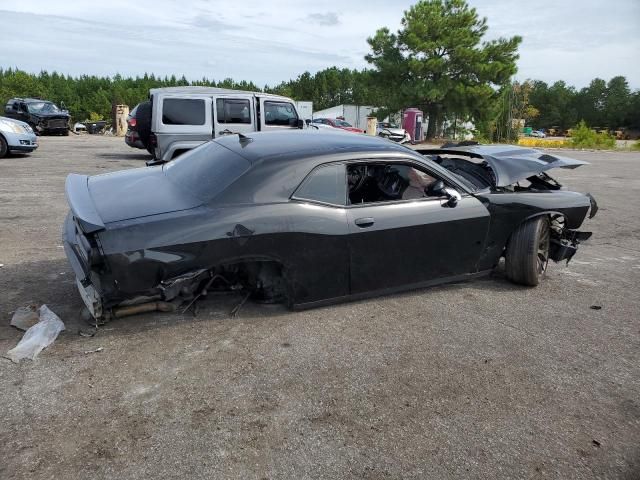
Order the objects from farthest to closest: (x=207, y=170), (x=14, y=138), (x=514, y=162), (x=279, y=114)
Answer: (x=14, y=138) < (x=279, y=114) < (x=514, y=162) < (x=207, y=170)

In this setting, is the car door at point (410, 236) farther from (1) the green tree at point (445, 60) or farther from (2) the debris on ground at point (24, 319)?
(1) the green tree at point (445, 60)

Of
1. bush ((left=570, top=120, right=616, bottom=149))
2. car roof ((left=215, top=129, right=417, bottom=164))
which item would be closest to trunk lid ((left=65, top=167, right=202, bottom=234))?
car roof ((left=215, top=129, right=417, bottom=164))

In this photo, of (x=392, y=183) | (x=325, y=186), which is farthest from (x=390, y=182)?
(x=325, y=186)

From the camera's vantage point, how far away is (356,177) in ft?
13.4

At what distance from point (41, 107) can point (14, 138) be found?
12748 millimetres

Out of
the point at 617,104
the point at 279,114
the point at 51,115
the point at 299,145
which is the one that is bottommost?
the point at 51,115

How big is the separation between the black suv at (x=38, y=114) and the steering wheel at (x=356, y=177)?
2396 cm

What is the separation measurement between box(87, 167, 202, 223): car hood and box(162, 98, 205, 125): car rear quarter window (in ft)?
21.6

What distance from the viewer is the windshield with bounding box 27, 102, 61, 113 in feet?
76.4

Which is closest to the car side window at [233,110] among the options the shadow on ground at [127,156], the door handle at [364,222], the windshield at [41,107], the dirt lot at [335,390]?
the shadow on ground at [127,156]

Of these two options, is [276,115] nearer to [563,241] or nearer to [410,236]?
[563,241]

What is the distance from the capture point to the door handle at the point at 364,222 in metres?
3.81

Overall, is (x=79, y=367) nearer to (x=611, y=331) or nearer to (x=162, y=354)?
(x=162, y=354)

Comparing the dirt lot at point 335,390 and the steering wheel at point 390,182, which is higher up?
the steering wheel at point 390,182
